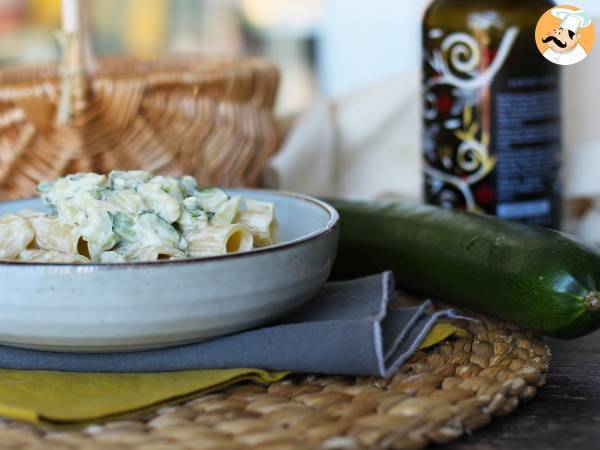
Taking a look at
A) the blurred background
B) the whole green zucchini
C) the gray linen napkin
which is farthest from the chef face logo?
the blurred background

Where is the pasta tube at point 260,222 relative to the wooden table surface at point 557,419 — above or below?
above

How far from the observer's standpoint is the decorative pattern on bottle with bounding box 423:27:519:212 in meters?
1.24

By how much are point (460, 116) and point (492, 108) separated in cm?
5

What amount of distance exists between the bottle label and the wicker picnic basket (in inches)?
12.1

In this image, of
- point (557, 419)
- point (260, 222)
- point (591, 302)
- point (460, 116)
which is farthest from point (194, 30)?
point (557, 419)

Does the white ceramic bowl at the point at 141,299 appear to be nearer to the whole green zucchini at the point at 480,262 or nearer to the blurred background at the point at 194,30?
the whole green zucchini at the point at 480,262

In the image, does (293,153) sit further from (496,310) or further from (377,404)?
(377,404)

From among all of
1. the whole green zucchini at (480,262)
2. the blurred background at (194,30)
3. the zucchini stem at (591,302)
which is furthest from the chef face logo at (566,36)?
the blurred background at (194,30)

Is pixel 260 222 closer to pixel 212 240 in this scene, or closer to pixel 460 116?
pixel 212 240

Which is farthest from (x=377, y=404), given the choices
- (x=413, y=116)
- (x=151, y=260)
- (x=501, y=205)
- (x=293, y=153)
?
(x=413, y=116)

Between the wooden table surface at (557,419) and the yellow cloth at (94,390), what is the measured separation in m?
0.19

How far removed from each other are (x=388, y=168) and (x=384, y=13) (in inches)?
28.9

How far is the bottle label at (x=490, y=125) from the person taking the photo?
4.07 feet

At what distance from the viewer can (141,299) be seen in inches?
Answer: 29.0
